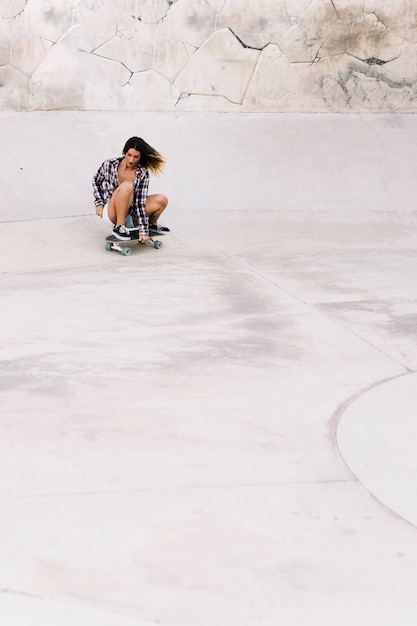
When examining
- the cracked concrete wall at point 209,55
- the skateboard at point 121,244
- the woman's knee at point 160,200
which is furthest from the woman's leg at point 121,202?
the cracked concrete wall at point 209,55

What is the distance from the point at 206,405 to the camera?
3666 mm

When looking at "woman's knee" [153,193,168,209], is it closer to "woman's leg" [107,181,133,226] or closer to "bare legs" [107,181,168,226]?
"bare legs" [107,181,168,226]

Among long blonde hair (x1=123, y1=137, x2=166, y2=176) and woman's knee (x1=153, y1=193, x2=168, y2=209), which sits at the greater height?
long blonde hair (x1=123, y1=137, x2=166, y2=176)

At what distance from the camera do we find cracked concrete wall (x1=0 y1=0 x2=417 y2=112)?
8875 mm

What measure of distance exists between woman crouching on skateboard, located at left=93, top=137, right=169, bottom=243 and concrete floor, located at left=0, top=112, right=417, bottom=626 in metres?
0.23

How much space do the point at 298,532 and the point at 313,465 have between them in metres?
0.49

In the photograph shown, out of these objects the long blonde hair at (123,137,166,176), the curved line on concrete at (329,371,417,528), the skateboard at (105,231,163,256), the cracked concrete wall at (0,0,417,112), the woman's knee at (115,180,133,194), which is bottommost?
the curved line on concrete at (329,371,417,528)

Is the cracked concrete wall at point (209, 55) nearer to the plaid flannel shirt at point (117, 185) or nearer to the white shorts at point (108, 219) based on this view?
the plaid flannel shirt at point (117, 185)

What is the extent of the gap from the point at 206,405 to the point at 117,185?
3692mm

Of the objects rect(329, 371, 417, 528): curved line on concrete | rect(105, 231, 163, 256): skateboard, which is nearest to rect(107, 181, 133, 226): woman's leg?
rect(105, 231, 163, 256): skateboard

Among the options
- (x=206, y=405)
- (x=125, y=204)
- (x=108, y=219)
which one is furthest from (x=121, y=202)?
(x=206, y=405)

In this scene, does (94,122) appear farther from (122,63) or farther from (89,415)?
(89,415)

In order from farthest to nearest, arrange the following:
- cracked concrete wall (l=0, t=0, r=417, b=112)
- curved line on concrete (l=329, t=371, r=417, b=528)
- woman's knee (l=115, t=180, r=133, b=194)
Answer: cracked concrete wall (l=0, t=0, r=417, b=112), woman's knee (l=115, t=180, r=133, b=194), curved line on concrete (l=329, t=371, r=417, b=528)

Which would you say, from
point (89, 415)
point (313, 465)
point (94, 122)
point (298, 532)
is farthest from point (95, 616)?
point (94, 122)
